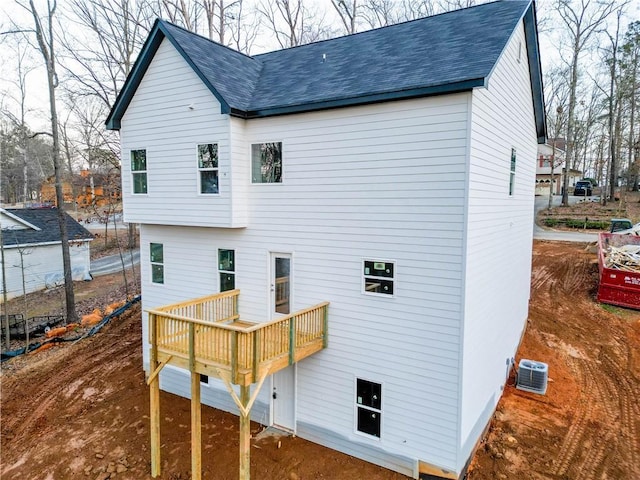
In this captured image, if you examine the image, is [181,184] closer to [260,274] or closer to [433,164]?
[260,274]

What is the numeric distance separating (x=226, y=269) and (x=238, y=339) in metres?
3.35

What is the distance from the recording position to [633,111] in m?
30.5

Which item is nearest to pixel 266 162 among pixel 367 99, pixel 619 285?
pixel 367 99

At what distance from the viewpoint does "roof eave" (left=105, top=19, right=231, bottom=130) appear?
337 inches

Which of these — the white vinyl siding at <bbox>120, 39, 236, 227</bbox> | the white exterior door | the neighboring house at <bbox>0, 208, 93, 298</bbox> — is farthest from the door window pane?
the neighboring house at <bbox>0, 208, 93, 298</bbox>

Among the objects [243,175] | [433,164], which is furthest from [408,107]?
[243,175]

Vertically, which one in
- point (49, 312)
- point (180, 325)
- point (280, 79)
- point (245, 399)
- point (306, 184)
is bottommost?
point (49, 312)

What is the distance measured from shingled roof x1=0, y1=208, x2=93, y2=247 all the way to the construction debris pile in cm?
2733

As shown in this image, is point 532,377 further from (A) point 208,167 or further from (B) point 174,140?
(B) point 174,140

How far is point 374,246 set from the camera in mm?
7590

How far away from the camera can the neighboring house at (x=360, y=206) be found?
6969 mm

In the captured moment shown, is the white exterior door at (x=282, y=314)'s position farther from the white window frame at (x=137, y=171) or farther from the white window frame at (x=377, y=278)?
the white window frame at (x=137, y=171)

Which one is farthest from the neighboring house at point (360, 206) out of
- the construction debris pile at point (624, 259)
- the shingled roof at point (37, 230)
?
the shingled roof at point (37, 230)

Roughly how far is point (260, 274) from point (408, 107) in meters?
4.90
